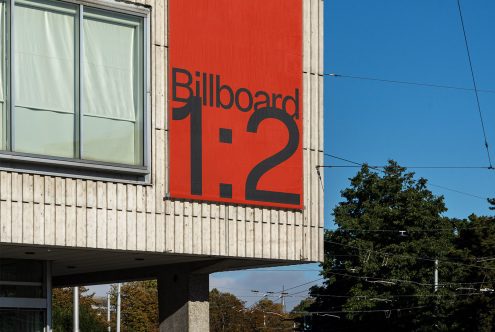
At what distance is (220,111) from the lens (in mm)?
17859

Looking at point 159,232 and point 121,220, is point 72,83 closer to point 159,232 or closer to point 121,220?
point 121,220

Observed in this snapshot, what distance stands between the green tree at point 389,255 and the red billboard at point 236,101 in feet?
187

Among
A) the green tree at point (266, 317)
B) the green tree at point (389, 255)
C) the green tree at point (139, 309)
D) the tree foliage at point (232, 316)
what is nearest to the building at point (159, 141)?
the green tree at point (389, 255)

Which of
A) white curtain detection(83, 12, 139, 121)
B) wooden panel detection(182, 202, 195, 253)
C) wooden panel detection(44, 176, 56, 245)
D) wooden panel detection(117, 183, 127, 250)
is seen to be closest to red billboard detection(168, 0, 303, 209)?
wooden panel detection(182, 202, 195, 253)

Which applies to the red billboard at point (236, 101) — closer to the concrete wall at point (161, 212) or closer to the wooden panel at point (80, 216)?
the concrete wall at point (161, 212)

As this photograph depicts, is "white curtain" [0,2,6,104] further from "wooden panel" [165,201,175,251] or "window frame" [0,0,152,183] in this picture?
"wooden panel" [165,201,175,251]

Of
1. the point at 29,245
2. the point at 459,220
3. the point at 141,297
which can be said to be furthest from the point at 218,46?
the point at 141,297

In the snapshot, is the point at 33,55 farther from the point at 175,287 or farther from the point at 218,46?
the point at 175,287

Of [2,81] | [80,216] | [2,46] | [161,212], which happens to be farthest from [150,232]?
[2,46]

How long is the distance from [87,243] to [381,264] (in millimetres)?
61188

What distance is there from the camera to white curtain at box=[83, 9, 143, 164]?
16516 mm

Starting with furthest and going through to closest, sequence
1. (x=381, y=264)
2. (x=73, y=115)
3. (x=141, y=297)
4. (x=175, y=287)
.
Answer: (x=141, y=297)
(x=381, y=264)
(x=175, y=287)
(x=73, y=115)

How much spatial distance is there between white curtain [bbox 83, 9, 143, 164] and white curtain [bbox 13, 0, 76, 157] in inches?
10.4

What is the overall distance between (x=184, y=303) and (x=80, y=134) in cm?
485
